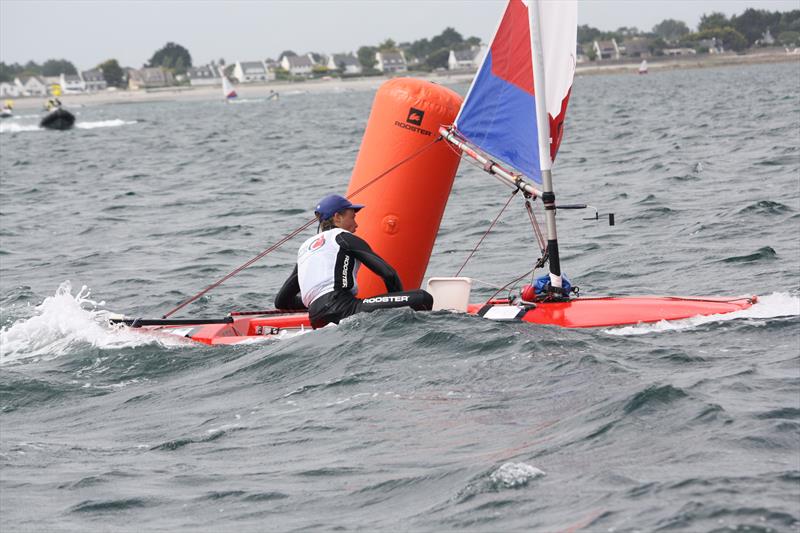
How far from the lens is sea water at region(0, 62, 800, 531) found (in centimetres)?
548

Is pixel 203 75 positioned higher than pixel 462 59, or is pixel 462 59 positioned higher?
pixel 462 59

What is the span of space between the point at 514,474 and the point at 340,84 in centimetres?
15218

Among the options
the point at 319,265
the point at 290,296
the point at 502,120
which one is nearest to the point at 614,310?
the point at 502,120

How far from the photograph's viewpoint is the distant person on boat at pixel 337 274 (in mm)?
8883

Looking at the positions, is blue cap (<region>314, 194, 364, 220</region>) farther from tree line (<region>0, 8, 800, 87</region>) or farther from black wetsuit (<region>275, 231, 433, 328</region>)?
tree line (<region>0, 8, 800, 87</region>)

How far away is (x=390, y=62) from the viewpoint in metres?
182

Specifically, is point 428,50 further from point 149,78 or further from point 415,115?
point 415,115

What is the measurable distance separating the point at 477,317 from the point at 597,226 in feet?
23.7

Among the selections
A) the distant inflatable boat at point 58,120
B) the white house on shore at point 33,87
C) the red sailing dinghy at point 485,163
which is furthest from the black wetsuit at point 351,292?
the white house on shore at point 33,87

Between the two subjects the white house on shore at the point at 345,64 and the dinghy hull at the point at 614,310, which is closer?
the dinghy hull at the point at 614,310

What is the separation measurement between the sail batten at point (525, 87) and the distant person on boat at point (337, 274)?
4.50 feet

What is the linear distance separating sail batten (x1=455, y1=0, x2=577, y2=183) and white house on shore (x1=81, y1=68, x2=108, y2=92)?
180437mm

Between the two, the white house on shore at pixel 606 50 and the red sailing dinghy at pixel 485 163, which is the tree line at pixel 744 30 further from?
the red sailing dinghy at pixel 485 163

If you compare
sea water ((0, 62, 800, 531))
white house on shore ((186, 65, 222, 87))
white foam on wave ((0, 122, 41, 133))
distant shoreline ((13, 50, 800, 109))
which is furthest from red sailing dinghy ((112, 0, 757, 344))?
white house on shore ((186, 65, 222, 87))
